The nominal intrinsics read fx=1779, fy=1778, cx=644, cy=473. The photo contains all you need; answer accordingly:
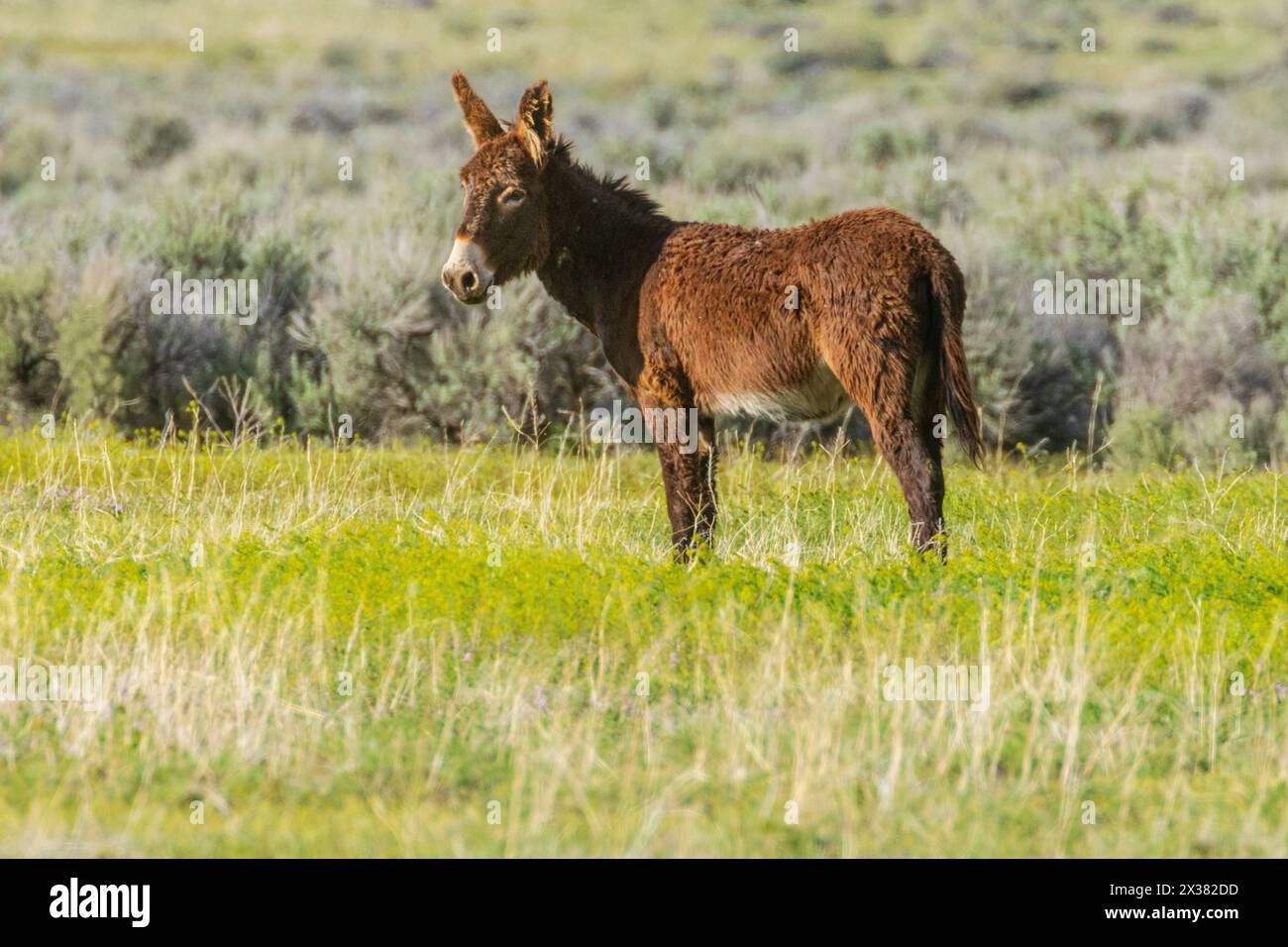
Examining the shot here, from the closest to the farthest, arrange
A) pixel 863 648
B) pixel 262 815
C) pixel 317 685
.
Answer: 1. pixel 262 815
2. pixel 317 685
3. pixel 863 648

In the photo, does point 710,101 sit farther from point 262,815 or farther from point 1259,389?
point 262,815

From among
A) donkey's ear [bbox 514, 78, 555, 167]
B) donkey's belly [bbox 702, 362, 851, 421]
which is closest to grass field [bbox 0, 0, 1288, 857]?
donkey's belly [bbox 702, 362, 851, 421]

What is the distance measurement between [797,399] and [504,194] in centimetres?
191

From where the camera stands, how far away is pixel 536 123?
952cm

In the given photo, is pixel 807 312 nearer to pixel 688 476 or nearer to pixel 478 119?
pixel 688 476

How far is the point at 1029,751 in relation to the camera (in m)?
5.84

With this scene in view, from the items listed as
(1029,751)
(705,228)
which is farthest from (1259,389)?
(1029,751)

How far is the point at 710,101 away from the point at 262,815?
118 feet

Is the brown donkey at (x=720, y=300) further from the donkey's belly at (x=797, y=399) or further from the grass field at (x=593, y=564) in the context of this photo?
the grass field at (x=593, y=564)

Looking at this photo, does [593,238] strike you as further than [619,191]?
No

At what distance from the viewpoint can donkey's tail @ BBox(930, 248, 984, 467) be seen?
856cm

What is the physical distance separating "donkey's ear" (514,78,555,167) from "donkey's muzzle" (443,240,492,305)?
2.32 ft

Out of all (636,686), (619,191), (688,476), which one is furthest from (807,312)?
(636,686)

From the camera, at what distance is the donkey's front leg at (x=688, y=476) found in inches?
364
